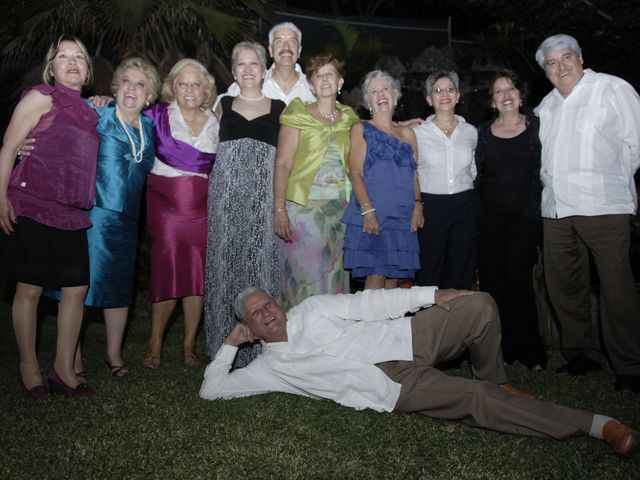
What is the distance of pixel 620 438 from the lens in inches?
121

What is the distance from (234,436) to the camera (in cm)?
349

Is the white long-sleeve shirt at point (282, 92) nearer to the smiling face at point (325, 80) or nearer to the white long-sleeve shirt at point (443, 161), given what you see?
the smiling face at point (325, 80)

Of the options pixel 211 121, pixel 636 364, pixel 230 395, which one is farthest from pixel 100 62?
pixel 636 364

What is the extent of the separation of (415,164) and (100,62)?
16.1 feet

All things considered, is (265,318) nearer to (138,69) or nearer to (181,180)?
(181,180)

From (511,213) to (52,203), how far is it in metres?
2.81

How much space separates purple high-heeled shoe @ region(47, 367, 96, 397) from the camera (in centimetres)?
415

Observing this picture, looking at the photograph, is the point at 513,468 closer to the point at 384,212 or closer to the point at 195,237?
the point at 384,212

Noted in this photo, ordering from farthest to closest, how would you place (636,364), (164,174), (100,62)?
(100,62) → (164,174) → (636,364)

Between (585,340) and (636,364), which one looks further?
(585,340)

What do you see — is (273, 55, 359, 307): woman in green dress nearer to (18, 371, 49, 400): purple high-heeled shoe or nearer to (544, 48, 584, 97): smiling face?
(544, 48, 584, 97): smiling face

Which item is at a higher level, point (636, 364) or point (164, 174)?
point (164, 174)

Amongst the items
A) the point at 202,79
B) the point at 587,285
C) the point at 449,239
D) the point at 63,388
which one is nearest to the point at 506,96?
the point at 449,239

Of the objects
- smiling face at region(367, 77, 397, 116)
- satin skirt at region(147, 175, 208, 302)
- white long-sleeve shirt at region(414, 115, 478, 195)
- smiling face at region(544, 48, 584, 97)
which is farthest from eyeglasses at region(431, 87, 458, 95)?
satin skirt at region(147, 175, 208, 302)
